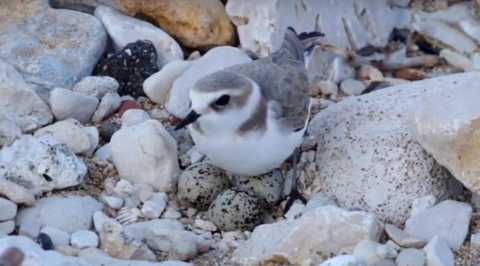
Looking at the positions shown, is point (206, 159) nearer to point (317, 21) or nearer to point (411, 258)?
point (411, 258)

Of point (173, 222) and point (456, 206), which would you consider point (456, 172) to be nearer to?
point (456, 206)

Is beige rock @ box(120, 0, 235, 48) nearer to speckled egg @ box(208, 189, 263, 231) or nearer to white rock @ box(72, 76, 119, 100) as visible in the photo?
white rock @ box(72, 76, 119, 100)

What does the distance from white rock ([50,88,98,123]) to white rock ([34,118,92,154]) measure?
18cm

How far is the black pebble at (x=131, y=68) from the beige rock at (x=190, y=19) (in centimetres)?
36

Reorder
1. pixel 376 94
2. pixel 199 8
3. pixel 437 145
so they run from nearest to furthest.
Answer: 1. pixel 437 145
2. pixel 376 94
3. pixel 199 8

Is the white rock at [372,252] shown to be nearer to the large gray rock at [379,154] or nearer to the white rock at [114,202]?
the large gray rock at [379,154]

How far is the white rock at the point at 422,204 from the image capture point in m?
5.03

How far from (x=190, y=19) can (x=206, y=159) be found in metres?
1.15

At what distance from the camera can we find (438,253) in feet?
15.3

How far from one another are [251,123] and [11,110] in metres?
1.22

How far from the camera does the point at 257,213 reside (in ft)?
16.9

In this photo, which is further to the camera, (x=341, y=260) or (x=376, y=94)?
(x=376, y=94)

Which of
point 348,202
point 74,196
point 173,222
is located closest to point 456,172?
point 348,202

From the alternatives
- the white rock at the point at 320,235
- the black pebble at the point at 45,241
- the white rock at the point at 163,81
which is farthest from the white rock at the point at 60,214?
the white rock at the point at 163,81
